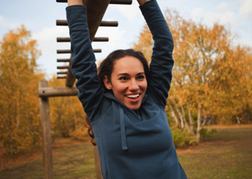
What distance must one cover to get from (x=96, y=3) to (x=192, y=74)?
8658 mm

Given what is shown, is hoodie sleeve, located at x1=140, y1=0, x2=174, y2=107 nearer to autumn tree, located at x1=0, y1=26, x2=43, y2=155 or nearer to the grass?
the grass

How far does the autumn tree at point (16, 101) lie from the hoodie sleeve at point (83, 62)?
30.4 ft

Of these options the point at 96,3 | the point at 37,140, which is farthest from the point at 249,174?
the point at 37,140

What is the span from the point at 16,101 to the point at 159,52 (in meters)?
9.74

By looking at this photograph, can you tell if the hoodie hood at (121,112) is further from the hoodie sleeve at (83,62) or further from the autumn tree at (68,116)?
the autumn tree at (68,116)

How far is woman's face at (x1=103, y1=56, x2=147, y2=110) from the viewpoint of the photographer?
3.79ft

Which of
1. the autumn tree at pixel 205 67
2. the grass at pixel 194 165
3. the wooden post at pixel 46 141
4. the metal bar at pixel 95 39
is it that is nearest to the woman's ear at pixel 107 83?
the metal bar at pixel 95 39

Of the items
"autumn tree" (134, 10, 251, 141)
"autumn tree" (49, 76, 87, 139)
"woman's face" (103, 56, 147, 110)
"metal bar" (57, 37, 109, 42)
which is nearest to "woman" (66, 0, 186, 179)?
"woman's face" (103, 56, 147, 110)

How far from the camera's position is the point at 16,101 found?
9602 mm

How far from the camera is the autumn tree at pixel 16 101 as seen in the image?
922 cm

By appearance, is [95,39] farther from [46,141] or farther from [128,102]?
[46,141]

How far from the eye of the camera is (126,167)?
3.41 feet

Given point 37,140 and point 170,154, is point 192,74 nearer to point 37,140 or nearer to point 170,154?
point 37,140

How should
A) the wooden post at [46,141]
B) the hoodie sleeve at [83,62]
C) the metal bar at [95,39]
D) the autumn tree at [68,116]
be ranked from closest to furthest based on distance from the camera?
the hoodie sleeve at [83,62] → the metal bar at [95,39] → the wooden post at [46,141] → the autumn tree at [68,116]
